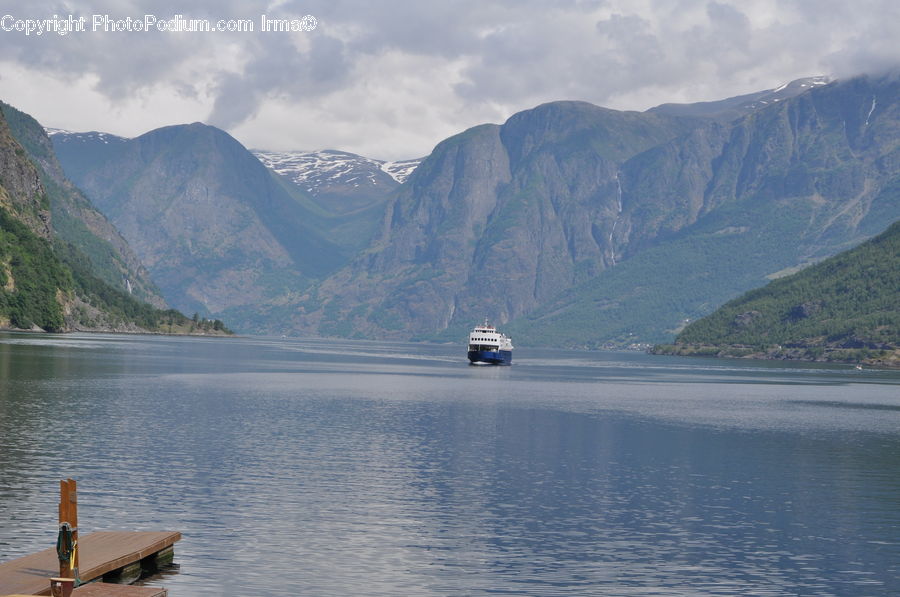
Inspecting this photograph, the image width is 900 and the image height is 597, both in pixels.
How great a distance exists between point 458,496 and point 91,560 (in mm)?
30333

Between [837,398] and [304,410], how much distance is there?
107822 millimetres

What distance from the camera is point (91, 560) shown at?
153 ft

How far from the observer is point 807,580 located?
51.8m

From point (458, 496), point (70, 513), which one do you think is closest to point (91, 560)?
point (70, 513)

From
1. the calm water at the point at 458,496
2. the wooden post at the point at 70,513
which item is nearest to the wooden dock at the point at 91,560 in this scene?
the wooden post at the point at 70,513

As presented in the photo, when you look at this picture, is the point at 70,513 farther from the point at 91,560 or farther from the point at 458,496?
the point at 458,496

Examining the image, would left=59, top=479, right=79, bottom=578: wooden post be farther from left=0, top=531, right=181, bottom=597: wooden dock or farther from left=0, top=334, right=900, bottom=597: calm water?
left=0, top=334, right=900, bottom=597: calm water

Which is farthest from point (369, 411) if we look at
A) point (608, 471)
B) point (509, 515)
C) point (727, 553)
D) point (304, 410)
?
point (727, 553)

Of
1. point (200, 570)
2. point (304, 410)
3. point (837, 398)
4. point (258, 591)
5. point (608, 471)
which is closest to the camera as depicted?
point (258, 591)

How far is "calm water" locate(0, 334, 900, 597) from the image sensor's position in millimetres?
51781

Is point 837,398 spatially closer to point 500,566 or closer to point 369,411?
point 369,411

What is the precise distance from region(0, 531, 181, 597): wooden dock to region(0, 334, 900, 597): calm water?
175 centimetres

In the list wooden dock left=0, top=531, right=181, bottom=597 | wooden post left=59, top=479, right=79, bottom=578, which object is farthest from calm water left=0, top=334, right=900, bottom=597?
wooden post left=59, top=479, right=79, bottom=578

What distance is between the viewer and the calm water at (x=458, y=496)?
51.8 metres
